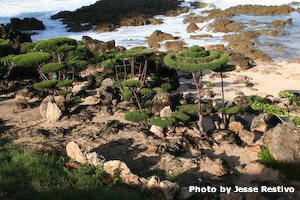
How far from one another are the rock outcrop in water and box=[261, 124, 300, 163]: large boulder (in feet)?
146

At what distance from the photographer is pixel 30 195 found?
4.93m

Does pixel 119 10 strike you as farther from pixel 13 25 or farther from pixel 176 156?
pixel 176 156

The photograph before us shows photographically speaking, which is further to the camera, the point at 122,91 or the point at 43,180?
the point at 122,91

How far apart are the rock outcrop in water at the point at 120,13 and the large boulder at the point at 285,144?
146 ft

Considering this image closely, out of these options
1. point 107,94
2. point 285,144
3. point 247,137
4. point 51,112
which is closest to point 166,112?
point 247,137

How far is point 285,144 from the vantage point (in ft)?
24.0

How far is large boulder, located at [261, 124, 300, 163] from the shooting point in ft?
23.3

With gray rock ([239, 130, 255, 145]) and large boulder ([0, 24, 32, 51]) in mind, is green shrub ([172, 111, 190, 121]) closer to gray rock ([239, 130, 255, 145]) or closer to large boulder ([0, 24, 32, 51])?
gray rock ([239, 130, 255, 145])

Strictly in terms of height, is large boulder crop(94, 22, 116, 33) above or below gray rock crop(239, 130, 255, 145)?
above

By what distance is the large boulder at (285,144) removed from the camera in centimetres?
711

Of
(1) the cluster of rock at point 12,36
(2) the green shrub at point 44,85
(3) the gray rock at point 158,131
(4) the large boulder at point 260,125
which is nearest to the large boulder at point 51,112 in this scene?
(2) the green shrub at point 44,85

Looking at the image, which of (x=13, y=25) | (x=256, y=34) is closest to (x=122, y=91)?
(x=256, y=34)

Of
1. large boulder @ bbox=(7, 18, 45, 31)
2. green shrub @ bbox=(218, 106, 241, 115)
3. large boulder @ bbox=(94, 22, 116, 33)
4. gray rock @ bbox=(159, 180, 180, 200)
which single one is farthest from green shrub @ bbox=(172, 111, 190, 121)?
large boulder @ bbox=(7, 18, 45, 31)

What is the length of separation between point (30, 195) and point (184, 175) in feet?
12.4
